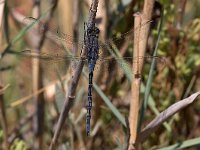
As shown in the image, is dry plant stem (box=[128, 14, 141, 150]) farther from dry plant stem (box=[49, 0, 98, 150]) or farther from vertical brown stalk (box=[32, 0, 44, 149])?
vertical brown stalk (box=[32, 0, 44, 149])

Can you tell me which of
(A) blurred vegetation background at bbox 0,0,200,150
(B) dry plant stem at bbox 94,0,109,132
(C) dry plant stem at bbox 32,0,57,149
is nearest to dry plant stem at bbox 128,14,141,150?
(A) blurred vegetation background at bbox 0,0,200,150

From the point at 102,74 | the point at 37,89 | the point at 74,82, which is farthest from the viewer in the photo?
the point at 37,89

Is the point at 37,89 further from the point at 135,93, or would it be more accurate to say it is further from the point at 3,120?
the point at 135,93

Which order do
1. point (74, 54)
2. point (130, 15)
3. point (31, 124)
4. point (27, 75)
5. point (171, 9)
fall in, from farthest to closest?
point (27, 75)
point (31, 124)
point (130, 15)
point (171, 9)
point (74, 54)

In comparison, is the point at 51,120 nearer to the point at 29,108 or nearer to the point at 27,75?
the point at 29,108

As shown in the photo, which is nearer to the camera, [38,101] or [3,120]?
[3,120]

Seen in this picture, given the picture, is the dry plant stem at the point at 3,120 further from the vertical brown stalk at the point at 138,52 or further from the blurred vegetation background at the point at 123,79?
the vertical brown stalk at the point at 138,52

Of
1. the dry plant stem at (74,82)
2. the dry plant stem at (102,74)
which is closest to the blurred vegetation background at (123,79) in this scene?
the dry plant stem at (102,74)

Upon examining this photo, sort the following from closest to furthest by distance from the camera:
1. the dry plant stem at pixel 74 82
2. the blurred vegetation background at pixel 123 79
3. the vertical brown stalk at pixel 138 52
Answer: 1. the dry plant stem at pixel 74 82
2. the vertical brown stalk at pixel 138 52
3. the blurred vegetation background at pixel 123 79

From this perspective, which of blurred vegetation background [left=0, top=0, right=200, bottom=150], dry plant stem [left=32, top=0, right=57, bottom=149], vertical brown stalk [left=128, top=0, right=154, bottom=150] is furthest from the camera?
dry plant stem [left=32, top=0, right=57, bottom=149]

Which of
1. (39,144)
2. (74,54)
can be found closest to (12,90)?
(39,144)

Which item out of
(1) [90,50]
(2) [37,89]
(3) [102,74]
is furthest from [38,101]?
(1) [90,50]
